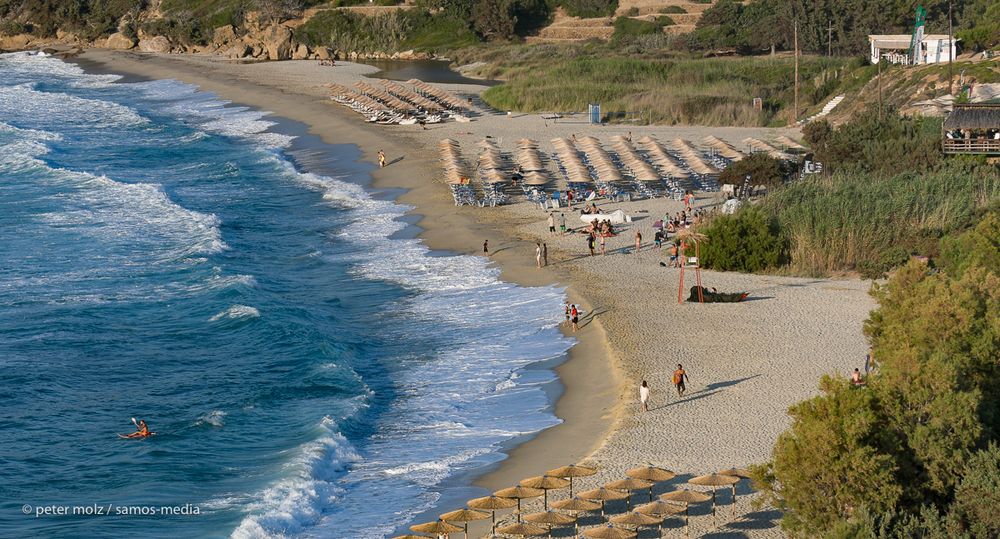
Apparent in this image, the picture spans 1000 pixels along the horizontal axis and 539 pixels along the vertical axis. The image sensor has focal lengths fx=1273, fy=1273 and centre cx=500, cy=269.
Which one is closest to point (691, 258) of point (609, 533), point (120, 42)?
point (609, 533)

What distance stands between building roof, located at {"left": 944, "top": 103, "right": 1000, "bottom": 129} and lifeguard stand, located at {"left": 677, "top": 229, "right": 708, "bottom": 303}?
563 inches

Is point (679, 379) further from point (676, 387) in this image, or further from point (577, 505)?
point (577, 505)

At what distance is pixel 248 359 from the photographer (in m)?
36.7

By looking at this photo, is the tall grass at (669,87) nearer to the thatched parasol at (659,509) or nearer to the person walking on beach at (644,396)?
the person walking on beach at (644,396)

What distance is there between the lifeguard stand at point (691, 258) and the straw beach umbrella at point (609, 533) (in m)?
16.4

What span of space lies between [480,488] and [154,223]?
100 feet

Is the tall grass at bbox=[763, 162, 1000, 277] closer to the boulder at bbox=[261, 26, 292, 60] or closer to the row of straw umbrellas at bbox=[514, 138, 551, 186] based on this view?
the row of straw umbrellas at bbox=[514, 138, 551, 186]

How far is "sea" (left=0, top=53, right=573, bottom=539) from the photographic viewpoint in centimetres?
2758

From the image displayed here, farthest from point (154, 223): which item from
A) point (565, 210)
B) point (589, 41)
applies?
point (589, 41)

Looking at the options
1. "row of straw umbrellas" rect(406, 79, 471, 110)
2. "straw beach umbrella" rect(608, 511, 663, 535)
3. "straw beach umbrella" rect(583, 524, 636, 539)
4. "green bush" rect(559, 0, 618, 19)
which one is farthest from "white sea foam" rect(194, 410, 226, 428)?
"green bush" rect(559, 0, 618, 19)

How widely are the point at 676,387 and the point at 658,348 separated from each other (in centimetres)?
352

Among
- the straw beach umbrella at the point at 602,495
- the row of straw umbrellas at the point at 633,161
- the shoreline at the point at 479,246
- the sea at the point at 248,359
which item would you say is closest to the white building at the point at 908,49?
the row of straw umbrellas at the point at 633,161

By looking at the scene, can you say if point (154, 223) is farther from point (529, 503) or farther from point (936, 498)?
point (936, 498)

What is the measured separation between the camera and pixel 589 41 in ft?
358
